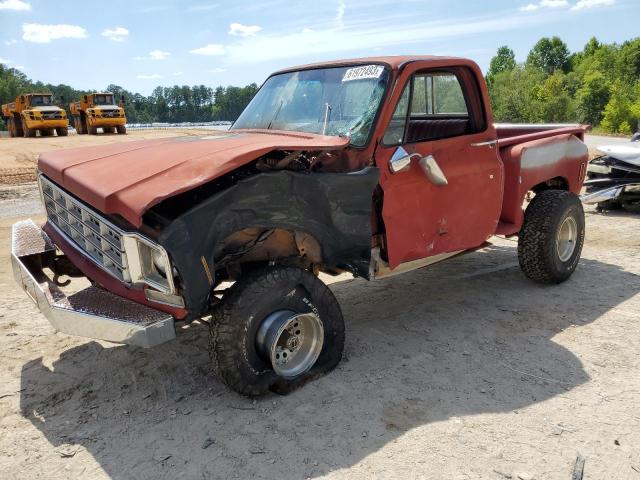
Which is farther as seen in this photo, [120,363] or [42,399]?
[120,363]

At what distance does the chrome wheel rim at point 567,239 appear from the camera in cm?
566

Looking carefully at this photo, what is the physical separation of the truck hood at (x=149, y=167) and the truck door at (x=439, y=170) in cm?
58

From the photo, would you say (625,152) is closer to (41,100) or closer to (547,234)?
(547,234)

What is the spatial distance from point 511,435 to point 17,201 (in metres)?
11.1

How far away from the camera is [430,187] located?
4.12 meters

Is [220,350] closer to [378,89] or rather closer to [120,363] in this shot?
[120,363]

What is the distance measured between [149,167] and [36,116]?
29.5 meters

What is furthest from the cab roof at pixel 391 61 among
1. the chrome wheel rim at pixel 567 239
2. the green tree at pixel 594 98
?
the green tree at pixel 594 98

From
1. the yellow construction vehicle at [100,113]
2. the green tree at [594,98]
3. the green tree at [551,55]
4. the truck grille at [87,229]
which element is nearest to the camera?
the truck grille at [87,229]

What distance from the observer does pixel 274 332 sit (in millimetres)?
3352

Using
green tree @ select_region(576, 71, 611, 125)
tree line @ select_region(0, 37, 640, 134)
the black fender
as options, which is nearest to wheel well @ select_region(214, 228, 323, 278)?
the black fender

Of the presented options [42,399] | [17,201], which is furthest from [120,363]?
[17,201]

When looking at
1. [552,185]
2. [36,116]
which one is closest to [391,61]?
[552,185]

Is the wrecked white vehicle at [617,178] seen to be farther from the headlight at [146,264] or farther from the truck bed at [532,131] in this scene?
the headlight at [146,264]
